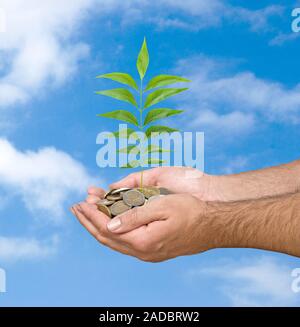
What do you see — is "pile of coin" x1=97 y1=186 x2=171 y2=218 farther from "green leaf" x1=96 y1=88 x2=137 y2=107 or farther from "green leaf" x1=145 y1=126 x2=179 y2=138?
"green leaf" x1=96 y1=88 x2=137 y2=107

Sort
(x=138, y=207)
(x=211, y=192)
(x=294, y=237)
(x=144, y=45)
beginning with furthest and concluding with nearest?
(x=211, y=192) < (x=144, y=45) < (x=138, y=207) < (x=294, y=237)

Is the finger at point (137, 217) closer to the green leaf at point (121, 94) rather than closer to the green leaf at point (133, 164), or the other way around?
the green leaf at point (133, 164)

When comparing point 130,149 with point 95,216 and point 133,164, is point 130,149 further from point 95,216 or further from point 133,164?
point 95,216

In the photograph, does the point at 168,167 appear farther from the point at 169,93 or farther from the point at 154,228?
the point at 154,228

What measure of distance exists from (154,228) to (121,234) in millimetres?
142

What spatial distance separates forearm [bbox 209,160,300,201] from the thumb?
A: 73 centimetres

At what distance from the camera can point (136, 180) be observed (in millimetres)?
2625

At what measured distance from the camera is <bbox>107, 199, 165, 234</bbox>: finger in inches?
77.7

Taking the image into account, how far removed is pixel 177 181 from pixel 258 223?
690 mm

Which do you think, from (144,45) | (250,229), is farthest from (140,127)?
(250,229)

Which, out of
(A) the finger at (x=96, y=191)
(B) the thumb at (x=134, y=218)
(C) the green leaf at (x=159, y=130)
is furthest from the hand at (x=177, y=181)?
(B) the thumb at (x=134, y=218)

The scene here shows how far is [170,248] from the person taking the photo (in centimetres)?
206

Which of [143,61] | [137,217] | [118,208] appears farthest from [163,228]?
[143,61]

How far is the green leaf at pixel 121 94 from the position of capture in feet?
7.26
